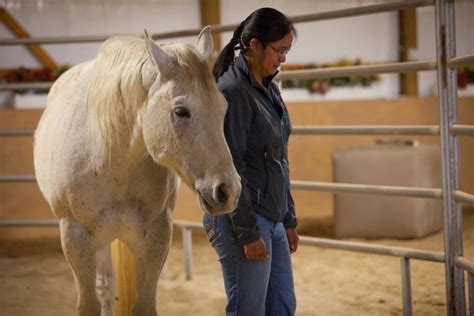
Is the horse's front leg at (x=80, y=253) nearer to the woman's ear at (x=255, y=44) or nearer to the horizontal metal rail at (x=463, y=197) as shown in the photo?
the woman's ear at (x=255, y=44)

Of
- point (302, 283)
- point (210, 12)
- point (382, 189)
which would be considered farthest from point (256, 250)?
point (210, 12)

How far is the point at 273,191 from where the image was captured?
2.07 m

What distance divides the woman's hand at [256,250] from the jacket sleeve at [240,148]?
0.01 meters

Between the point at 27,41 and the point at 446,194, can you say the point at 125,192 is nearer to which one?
the point at 446,194

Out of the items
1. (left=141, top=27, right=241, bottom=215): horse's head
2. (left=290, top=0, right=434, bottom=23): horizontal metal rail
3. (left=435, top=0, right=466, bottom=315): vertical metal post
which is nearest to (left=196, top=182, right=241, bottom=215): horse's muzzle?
(left=141, top=27, right=241, bottom=215): horse's head

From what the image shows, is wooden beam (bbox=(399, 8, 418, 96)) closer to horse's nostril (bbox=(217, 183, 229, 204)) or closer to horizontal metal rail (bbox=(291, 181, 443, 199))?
horizontal metal rail (bbox=(291, 181, 443, 199))

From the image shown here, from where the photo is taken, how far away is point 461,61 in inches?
104

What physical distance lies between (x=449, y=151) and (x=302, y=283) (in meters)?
1.65

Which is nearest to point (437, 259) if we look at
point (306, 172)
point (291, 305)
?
point (291, 305)

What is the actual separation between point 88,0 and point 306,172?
114 inches

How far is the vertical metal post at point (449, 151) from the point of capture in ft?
9.16

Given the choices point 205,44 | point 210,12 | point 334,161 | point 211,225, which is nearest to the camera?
point 211,225

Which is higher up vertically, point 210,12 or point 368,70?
point 210,12

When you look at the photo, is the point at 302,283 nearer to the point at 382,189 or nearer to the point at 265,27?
the point at 382,189
